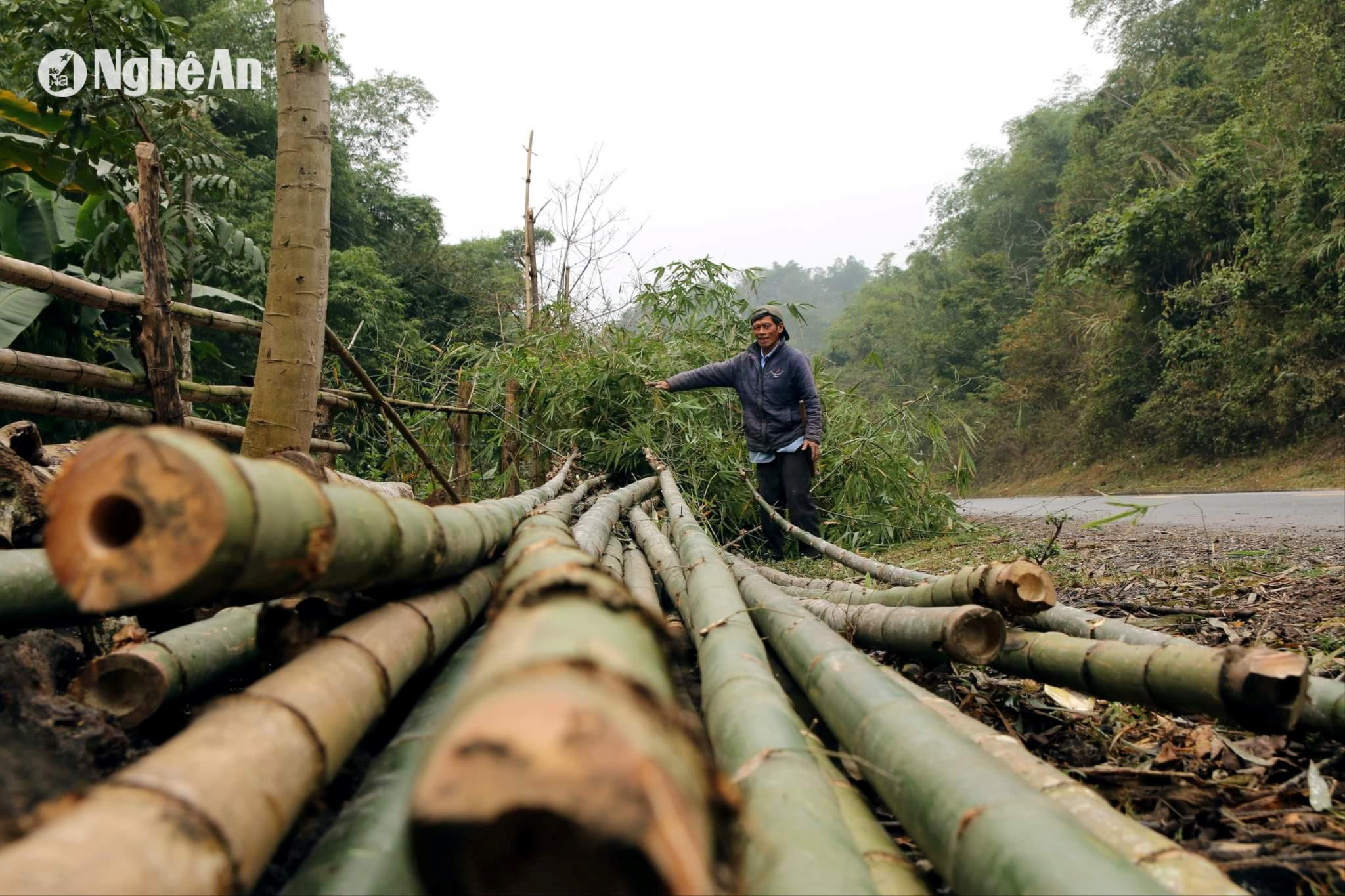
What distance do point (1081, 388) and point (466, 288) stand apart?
1706cm

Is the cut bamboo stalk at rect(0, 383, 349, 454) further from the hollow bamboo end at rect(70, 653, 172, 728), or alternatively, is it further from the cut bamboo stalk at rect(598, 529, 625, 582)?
the hollow bamboo end at rect(70, 653, 172, 728)

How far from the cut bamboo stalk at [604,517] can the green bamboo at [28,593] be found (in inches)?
42.2

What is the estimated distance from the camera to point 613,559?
9.64ft

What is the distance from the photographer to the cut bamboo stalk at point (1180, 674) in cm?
136

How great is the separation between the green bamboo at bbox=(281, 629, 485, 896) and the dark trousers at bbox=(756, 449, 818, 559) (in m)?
4.41

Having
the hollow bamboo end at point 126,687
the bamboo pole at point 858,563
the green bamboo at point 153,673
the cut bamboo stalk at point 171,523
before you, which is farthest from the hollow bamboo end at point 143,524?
the bamboo pole at point 858,563

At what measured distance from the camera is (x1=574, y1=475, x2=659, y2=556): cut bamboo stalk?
2695mm

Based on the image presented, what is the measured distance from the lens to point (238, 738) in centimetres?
84

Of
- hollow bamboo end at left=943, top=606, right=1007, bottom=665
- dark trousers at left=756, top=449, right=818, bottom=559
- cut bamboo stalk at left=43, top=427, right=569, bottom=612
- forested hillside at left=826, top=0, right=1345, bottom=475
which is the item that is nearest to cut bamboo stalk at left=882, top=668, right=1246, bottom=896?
hollow bamboo end at left=943, top=606, right=1007, bottom=665

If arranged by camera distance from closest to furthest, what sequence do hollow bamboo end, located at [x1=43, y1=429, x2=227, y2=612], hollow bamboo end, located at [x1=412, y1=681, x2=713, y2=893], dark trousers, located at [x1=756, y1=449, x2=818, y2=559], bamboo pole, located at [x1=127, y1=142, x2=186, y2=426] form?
hollow bamboo end, located at [x1=412, y1=681, x2=713, y2=893], hollow bamboo end, located at [x1=43, y1=429, x2=227, y2=612], bamboo pole, located at [x1=127, y1=142, x2=186, y2=426], dark trousers, located at [x1=756, y1=449, x2=818, y2=559]

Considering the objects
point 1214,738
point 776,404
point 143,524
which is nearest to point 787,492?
point 776,404

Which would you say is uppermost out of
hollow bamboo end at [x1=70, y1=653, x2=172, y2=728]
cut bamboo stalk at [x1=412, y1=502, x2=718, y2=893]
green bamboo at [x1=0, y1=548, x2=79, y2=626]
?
cut bamboo stalk at [x1=412, y1=502, x2=718, y2=893]

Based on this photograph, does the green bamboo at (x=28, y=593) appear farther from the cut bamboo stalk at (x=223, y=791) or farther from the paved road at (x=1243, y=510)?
the paved road at (x=1243, y=510)

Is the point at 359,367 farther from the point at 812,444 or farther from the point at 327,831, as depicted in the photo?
the point at 812,444
